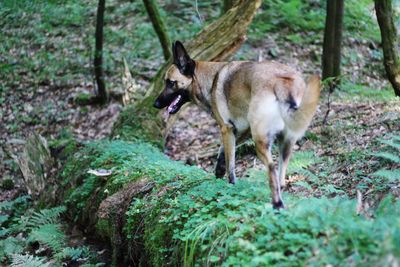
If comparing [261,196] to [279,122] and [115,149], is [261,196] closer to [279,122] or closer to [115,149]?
[279,122]

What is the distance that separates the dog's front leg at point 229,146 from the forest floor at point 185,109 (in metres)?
0.93

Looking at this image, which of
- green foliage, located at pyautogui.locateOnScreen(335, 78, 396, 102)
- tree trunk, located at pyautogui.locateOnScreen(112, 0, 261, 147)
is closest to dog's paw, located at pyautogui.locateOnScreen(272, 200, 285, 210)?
tree trunk, located at pyautogui.locateOnScreen(112, 0, 261, 147)

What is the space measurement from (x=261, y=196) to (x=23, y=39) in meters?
14.7

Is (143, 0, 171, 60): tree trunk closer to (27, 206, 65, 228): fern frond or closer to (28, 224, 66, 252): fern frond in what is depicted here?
A: (27, 206, 65, 228): fern frond

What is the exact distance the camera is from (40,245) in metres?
6.83

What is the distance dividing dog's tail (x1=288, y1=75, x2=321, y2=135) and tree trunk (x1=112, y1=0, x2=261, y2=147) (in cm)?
525

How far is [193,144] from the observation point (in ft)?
34.2

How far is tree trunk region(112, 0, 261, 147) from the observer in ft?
31.8

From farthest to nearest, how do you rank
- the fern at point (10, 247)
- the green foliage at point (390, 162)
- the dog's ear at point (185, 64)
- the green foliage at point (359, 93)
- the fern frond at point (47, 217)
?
the green foliage at point (359, 93) < the fern frond at point (47, 217) < the fern at point (10, 247) < the dog's ear at point (185, 64) < the green foliage at point (390, 162)

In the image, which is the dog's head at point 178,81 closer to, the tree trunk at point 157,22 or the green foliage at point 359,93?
the green foliage at point 359,93

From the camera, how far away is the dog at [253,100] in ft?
14.9

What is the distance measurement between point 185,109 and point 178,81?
4.72 m

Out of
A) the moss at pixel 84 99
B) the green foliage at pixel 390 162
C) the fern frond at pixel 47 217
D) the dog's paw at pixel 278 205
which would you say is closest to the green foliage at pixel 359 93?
the green foliage at pixel 390 162

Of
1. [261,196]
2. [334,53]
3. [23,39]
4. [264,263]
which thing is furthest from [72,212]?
[23,39]
